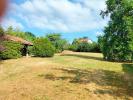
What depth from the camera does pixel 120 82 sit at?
68.9ft

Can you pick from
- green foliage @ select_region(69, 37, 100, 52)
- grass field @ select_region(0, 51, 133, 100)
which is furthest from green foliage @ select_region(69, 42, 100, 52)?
grass field @ select_region(0, 51, 133, 100)

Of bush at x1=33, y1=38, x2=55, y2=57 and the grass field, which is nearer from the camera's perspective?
the grass field

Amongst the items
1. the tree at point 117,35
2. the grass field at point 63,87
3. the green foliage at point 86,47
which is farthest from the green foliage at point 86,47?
the grass field at point 63,87

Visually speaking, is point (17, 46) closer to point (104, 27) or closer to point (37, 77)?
point (104, 27)

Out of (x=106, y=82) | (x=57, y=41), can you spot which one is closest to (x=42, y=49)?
(x=106, y=82)

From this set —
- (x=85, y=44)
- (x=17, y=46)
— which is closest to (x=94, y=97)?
(x=17, y=46)

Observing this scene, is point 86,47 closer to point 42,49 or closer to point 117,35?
point 117,35

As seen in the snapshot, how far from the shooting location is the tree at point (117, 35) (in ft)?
145

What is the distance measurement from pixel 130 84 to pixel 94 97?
5108mm

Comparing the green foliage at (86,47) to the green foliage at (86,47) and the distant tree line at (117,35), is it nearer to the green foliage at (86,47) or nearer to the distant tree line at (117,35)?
the green foliage at (86,47)

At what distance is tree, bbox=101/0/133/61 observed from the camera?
44.2 meters

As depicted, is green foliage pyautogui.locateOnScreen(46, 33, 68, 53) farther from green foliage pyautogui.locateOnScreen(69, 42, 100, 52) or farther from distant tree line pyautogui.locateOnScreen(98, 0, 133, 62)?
distant tree line pyautogui.locateOnScreen(98, 0, 133, 62)

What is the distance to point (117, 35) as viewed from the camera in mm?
46562

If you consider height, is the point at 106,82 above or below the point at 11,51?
below
